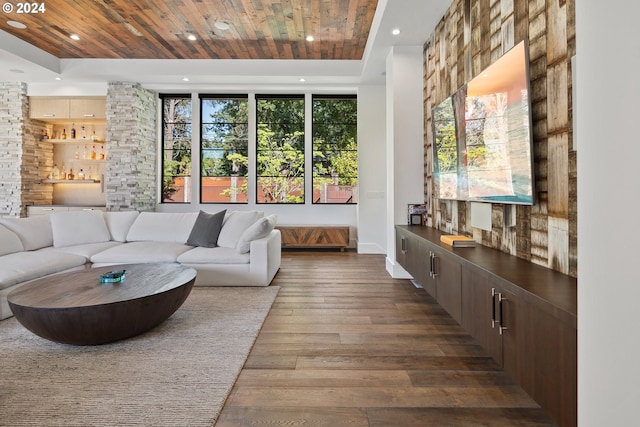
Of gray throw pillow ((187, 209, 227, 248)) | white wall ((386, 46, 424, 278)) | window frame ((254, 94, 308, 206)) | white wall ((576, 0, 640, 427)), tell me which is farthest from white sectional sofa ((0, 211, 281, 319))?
white wall ((576, 0, 640, 427))

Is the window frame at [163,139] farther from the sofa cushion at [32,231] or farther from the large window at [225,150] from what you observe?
the sofa cushion at [32,231]

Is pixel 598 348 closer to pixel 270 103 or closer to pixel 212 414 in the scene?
pixel 212 414

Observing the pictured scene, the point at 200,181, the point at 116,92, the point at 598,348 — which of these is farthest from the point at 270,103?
the point at 598,348

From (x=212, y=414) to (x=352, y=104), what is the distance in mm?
6294

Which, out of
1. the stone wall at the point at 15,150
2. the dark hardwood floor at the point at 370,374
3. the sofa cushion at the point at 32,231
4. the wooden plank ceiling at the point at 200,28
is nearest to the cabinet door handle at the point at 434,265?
the dark hardwood floor at the point at 370,374

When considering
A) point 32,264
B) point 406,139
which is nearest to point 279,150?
point 406,139

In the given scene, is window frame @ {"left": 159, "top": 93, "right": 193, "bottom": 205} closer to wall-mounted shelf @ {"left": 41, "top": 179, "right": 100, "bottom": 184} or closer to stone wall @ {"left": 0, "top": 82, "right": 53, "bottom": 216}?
wall-mounted shelf @ {"left": 41, "top": 179, "right": 100, "bottom": 184}

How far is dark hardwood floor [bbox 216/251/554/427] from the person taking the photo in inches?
63.4

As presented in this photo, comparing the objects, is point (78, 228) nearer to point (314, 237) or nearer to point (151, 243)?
point (151, 243)

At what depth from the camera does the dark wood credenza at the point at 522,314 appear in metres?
1.17

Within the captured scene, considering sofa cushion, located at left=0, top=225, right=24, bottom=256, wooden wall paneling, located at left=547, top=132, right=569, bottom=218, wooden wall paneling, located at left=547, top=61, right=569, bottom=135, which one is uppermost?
wooden wall paneling, located at left=547, top=61, right=569, bottom=135

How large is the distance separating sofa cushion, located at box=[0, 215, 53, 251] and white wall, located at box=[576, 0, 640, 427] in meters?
5.02

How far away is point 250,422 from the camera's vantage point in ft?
5.12

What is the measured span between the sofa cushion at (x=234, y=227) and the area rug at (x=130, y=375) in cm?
141
